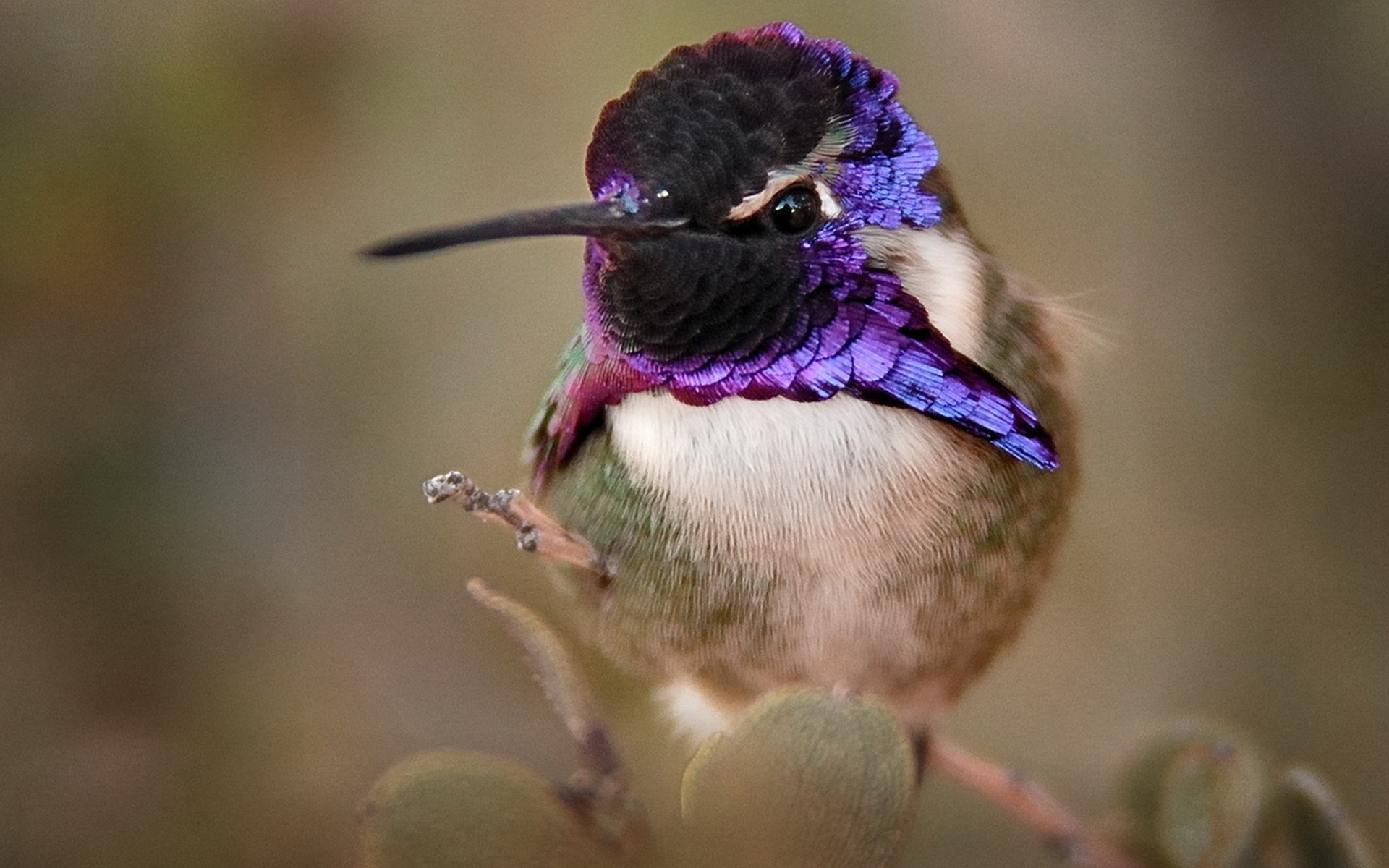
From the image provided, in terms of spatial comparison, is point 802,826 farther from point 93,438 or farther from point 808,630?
point 93,438

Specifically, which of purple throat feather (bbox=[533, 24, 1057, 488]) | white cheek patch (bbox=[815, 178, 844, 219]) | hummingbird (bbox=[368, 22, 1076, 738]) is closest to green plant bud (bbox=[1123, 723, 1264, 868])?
hummingbird (bbox=[368, 22, 1076, 738])

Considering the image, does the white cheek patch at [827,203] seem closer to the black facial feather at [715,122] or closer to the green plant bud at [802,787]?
the black facial feather at [715,122]

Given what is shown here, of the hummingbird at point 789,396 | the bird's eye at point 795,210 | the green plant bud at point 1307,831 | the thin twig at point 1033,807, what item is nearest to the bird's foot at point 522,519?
the hummingbird at point 789,396

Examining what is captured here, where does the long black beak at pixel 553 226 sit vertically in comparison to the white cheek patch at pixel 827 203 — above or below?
below

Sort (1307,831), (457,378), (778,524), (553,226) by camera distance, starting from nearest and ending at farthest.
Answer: (553,226)
(778,524)
(1307,831)
(457,378)

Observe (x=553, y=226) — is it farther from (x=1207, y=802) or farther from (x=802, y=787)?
(x=1207, y=802)

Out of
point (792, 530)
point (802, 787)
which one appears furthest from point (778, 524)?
point (802, 787)

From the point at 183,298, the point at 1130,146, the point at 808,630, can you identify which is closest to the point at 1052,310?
the point at 808,630
